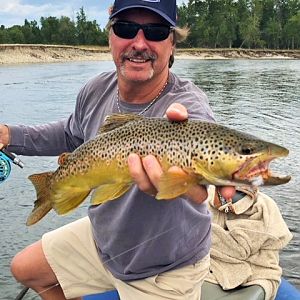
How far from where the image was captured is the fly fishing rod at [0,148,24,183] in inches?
174

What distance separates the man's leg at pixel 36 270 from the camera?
13.6ft

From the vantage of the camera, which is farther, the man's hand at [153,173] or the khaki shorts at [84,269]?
the khaki shorts at [84,269]

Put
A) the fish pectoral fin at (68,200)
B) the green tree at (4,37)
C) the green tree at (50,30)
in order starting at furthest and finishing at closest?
the green tree at (50,30)
the green tree at (4,37)
the fish pectoral fin at (68,200)

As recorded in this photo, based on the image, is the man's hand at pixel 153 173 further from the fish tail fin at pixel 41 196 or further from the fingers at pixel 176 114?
the fish tail fin at pixel 41 196

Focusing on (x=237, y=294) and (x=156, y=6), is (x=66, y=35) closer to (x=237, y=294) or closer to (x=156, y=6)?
(x=237, y=294)

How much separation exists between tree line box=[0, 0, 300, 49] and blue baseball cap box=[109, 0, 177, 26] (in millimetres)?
105693

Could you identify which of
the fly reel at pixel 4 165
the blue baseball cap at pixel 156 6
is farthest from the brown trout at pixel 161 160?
the fly reel at pixel 4 165

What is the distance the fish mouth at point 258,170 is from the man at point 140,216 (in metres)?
0.34

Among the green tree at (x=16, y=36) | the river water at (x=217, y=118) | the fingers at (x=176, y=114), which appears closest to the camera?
the fingers at (x=176, y=114)

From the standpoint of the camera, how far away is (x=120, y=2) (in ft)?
11.8

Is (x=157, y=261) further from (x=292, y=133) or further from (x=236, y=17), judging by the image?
(x=236, y=17)

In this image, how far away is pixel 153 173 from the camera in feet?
9.05

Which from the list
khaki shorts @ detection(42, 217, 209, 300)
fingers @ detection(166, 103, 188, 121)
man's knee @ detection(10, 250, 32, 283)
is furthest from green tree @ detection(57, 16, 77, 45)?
fingers @ detection(166, 103, 188, 121)

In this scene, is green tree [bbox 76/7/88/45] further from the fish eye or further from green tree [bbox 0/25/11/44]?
the fish eye
